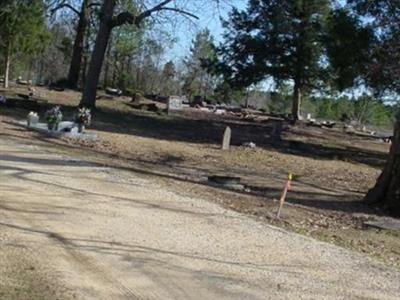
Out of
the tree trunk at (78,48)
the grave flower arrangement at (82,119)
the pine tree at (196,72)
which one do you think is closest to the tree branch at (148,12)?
the grave flower arrangement at (82,119)

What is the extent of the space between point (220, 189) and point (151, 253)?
7237mm

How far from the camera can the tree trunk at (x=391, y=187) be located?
15430mm

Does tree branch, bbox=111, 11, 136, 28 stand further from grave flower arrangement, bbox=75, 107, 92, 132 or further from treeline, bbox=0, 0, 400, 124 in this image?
grave flower arrangement, bbox=75, 107, 92, 132

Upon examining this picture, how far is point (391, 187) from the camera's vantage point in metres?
15.7

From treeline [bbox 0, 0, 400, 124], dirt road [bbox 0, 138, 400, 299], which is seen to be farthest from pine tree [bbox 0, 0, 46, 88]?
dirt road [bbox 0, 138, 400, 299]

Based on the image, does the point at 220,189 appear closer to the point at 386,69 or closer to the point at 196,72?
the point at 386,69

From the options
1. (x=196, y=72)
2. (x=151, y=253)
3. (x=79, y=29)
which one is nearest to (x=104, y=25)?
(x=79, y=29)

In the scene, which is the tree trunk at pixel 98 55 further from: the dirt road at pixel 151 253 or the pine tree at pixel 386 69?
the dirt road at pixel 151 253

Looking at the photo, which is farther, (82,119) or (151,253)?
(82,119)

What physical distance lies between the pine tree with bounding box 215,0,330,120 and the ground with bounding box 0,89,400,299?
12.9 meters

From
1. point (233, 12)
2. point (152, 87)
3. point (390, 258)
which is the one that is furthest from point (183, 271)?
point (152, 87)

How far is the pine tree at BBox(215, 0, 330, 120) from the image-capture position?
46.0m

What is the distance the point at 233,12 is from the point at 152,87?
36.7m

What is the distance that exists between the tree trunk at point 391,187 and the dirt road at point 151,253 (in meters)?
5.04
